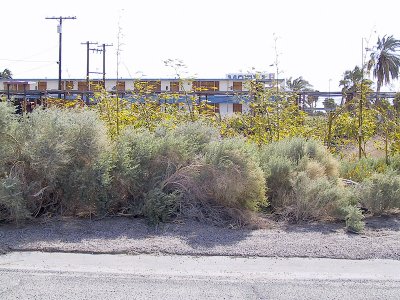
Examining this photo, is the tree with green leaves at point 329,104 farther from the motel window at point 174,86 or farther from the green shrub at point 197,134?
the green shrub at point 197,134

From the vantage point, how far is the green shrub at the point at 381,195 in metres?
8.34

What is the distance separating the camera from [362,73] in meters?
12.0

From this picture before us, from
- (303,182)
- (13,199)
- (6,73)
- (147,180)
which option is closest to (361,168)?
(303,182)

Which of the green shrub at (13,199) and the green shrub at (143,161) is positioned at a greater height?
the green shrub at (143,161)

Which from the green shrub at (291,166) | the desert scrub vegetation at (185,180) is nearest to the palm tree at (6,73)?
the green shrub at (291,166)

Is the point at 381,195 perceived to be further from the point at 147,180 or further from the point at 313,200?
the point at 147,180

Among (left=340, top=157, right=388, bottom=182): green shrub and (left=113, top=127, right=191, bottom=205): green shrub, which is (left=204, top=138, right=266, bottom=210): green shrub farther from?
(left=340, top=157, right=388, bottom=182): green shrub

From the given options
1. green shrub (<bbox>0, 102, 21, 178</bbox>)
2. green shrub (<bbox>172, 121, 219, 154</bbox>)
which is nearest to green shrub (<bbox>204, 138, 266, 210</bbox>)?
green shrub (<bbox>172, 121, 219, 154</bbox>)

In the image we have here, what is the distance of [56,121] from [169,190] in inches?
82.0

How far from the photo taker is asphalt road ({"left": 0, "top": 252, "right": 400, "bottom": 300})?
5.14 metres

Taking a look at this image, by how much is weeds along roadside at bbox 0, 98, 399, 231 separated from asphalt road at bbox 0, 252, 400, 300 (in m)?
1.45

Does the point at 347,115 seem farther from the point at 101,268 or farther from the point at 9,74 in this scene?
the point at 9,74

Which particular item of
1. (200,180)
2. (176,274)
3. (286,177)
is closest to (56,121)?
(200,180)

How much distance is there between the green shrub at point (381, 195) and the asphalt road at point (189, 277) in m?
2.16
